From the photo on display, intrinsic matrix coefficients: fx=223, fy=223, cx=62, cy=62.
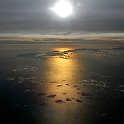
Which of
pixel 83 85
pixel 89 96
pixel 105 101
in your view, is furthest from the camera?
pixel 83 85

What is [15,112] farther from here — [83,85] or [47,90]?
[83,85]

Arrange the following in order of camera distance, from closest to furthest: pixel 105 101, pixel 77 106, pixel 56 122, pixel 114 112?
pixel 56 122, pixel 114 112, pixel 77 106, pixel 105 101

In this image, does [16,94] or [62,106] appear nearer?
[62,106]

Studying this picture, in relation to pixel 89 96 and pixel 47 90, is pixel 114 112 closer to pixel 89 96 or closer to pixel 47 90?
pixel 89 96

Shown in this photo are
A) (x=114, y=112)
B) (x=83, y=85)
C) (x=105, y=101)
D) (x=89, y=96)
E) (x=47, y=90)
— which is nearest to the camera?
(x=114, y=112)

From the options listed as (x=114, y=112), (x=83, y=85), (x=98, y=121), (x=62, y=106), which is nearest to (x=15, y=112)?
(x=62, y=106)

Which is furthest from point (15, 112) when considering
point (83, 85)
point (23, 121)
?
point (83, 85)

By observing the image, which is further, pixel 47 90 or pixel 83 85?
pixel 83 85

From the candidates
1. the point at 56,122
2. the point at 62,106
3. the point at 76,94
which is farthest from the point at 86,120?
the point at 76,94

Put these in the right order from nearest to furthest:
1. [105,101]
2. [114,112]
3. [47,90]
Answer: [114,112]
[105,101]
[47,90]
